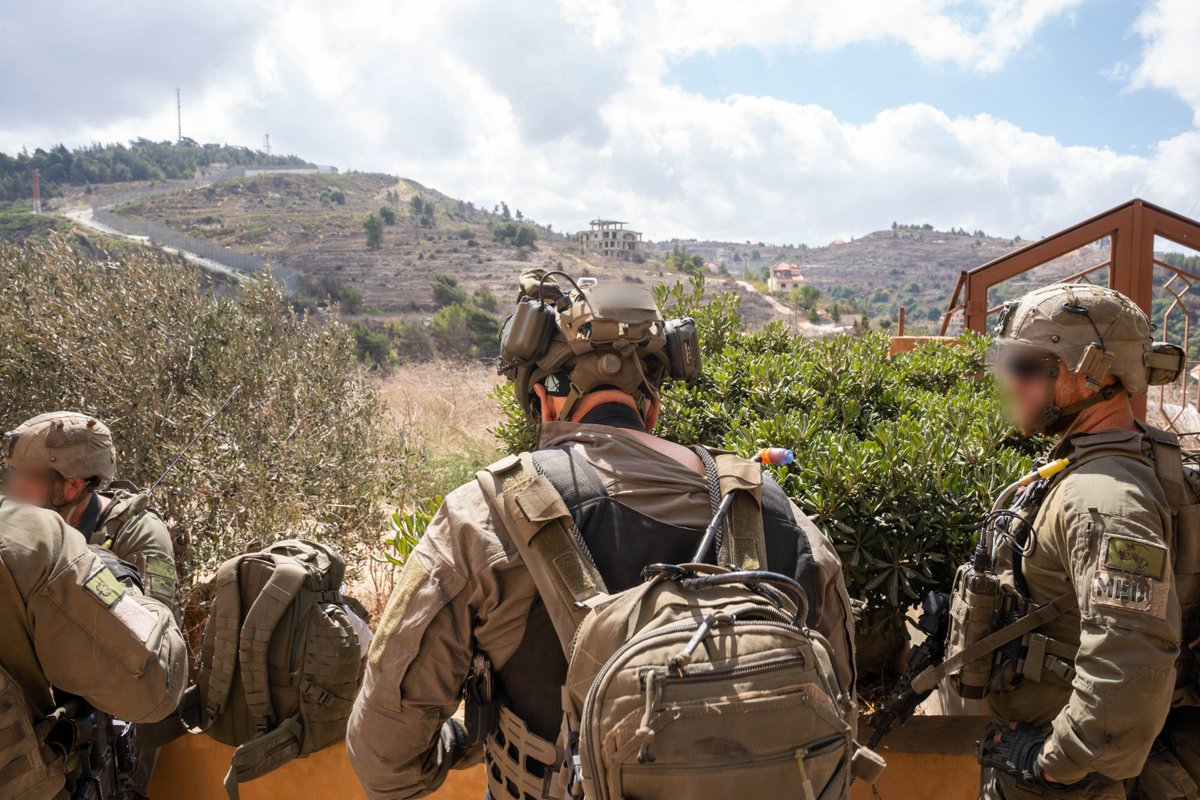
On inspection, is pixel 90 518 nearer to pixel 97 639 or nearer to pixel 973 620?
pixel 97 639

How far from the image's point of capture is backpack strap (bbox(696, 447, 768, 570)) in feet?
5.56

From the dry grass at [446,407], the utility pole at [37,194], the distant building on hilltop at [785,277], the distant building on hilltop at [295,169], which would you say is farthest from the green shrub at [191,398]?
the distant building on hilltop at [295,169]

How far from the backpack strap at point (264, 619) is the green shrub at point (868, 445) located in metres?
2.07

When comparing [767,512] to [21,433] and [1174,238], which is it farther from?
[1174,238]

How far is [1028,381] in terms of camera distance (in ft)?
8.25

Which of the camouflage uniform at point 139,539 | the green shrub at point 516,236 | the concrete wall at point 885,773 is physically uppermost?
the green shrub at point 516,236

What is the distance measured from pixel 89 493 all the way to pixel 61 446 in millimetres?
285

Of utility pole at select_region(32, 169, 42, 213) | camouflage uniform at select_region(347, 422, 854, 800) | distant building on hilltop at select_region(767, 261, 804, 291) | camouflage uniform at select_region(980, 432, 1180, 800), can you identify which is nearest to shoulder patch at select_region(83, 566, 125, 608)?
camouflage uniform at select_region(347, 422, 854, 800)

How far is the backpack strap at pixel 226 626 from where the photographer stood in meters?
2.96

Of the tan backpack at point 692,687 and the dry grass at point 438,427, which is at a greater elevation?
the tan backpack at point 692,687

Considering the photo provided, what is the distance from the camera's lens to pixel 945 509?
336 centimetres

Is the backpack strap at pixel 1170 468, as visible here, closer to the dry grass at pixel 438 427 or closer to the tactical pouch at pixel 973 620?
the tactical pouch at pixel 973 620

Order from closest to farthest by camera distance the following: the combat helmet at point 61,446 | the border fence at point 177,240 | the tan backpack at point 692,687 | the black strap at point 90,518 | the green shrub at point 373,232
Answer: the tan backpack at point 692,687
the combat helmet at point 61,446
the black strap at point 90,518
the border fence at point 177,240
the green shrub at point 373,232

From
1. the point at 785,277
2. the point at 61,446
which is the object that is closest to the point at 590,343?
the point at 61,446
